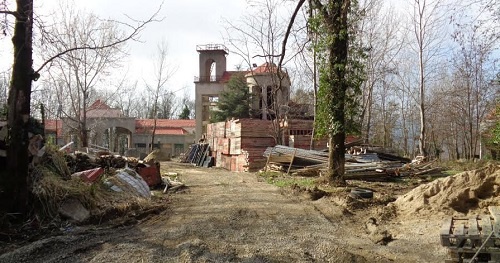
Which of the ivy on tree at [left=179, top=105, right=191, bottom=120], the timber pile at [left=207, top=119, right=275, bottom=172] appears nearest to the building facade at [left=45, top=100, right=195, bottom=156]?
the ivy on tree at [left=179, top=105, right=191, bottom=120]

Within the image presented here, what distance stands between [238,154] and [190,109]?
55.3 m

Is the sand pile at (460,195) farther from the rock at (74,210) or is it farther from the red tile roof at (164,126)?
the red tile roof at (164,126)

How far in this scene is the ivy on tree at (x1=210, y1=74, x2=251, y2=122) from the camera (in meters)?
39.9

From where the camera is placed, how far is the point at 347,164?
51.6 ft

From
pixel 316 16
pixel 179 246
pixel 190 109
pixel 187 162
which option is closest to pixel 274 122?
pixel 187 162

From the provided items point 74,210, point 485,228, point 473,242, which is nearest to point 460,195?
point 485,228

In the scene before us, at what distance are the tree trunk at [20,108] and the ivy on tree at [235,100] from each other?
32.1 meters

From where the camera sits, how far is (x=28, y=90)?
24.7ft

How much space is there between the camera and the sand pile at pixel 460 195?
779cm

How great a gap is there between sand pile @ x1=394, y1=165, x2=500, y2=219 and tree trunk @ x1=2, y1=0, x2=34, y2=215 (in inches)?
259

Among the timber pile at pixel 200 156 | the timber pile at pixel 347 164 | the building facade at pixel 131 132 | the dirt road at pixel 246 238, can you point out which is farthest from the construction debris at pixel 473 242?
the building facade at pixel 131 132

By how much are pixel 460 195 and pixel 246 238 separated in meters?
3.92

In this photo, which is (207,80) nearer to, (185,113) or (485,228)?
(185,113)

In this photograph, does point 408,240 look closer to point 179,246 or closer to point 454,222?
point 454,222
